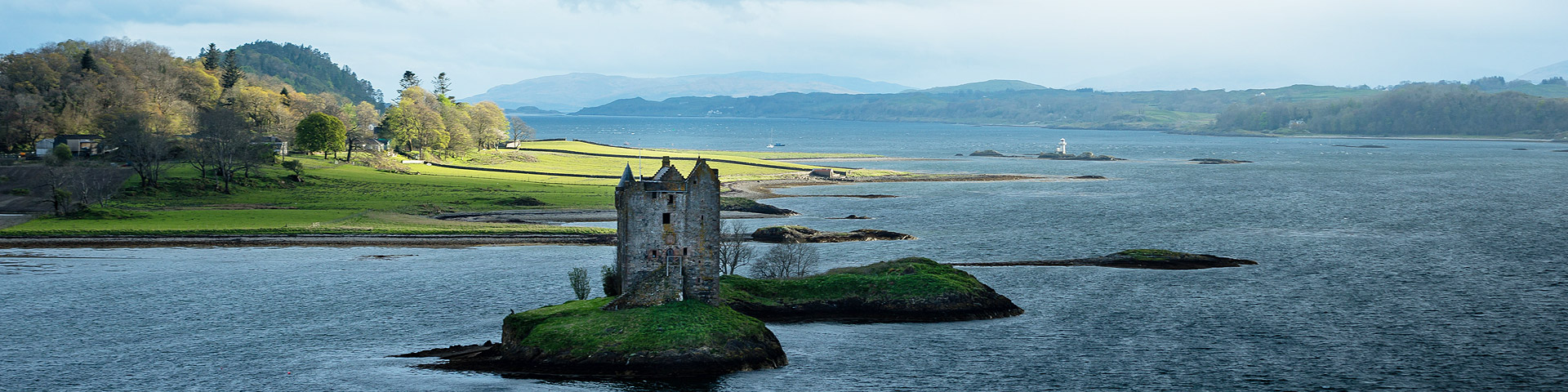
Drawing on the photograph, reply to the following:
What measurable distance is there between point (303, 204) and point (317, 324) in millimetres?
56904

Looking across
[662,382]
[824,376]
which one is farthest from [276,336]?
[824,376]

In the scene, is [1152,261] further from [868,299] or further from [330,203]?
[330,203]

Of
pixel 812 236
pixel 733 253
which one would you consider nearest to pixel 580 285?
pixel 733 253

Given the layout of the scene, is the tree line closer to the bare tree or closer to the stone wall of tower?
the bare tree

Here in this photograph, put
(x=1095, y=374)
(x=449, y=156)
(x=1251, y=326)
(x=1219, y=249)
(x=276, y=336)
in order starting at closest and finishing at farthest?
(x=1095, y=374) < (x=276, y=336) < (x=1251, y=326) < (x=1219, y=249) < (x=449, y=156)

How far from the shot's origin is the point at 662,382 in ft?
138

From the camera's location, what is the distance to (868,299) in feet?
189

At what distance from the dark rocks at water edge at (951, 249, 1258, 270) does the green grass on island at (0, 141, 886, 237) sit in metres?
30.0

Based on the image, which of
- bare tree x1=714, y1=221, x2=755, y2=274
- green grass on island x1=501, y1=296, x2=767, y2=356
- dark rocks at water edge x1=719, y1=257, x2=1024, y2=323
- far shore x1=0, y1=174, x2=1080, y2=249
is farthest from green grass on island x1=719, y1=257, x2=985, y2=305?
far shore x1=0, y1=174, x2=1080, y2=249

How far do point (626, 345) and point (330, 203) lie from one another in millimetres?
75077

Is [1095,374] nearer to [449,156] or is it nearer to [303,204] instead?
[303,204]

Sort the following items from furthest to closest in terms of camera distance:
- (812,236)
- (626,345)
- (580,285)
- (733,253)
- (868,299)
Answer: (812,236) < (733,253) < (868,299) < (580,285) < (626,345)

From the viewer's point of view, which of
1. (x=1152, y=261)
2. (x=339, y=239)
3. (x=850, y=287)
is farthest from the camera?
(x=339, y=239)

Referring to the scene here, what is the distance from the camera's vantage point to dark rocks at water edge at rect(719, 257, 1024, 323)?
55.9 m
